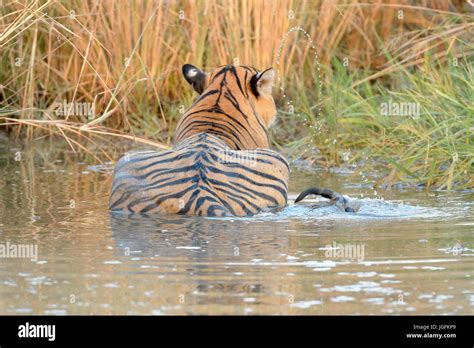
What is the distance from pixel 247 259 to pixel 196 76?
9.68 feet

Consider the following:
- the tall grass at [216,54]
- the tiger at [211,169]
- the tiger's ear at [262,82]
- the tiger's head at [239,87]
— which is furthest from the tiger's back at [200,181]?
the tall grass at [216,54]

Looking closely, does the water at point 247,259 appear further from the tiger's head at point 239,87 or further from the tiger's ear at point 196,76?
the tiger's ear at point 196,76

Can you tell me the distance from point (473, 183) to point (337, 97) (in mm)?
2245

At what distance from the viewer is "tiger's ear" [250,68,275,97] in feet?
29.3

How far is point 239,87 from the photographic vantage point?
895 cm

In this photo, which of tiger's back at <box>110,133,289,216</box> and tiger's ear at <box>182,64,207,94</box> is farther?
tiger's ear at <box>182,64,207,94</box>

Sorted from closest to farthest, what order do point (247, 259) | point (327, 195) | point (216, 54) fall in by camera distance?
1. point (247, 259)
2. point (327, 195)
3. point (216, 54)

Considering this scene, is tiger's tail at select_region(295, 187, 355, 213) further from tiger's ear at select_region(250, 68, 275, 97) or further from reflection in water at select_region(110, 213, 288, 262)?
tiger's ear at select_region(250, 68, 275, 97)

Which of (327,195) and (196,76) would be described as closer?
(327,195)

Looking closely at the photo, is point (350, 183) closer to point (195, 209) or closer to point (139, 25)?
point (195, 209)

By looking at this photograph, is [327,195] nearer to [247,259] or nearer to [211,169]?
[211,169]

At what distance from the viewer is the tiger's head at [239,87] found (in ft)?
29.2

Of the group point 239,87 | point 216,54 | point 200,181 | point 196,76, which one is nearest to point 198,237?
point 200,181

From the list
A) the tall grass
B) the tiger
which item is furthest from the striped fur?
the tall grass
